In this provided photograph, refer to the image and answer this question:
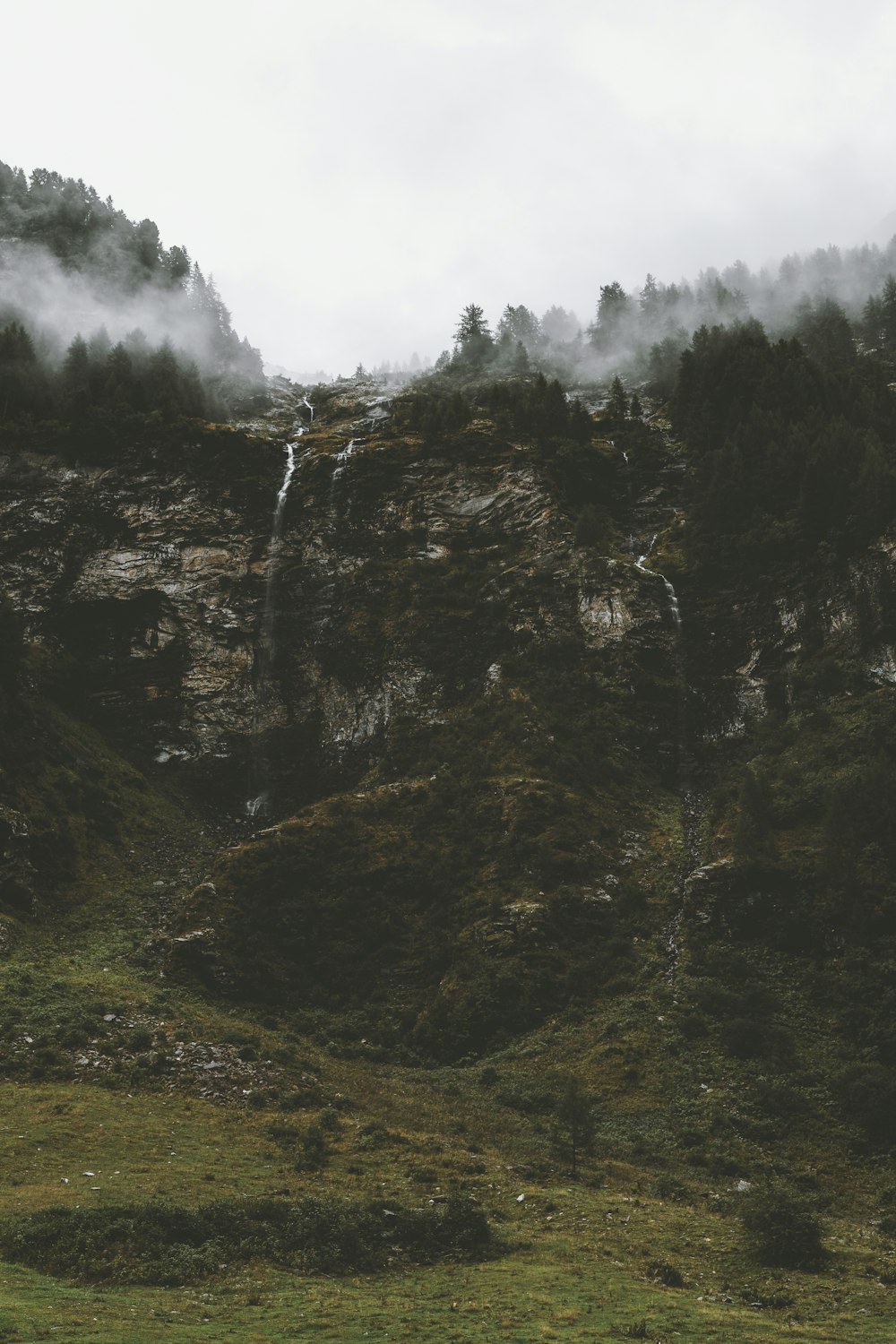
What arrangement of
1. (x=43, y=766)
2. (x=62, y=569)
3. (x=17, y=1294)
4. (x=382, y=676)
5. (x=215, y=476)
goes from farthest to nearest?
1. (x=215, y=476)
2. (x=62, y=569)
3. (x=382, y=676)
4. (x=43, y=766)
5. (x=17, y=1294)

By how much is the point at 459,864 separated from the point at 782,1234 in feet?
117

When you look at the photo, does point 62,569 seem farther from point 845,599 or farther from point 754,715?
point 845,599

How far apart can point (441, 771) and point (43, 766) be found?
2996 cm

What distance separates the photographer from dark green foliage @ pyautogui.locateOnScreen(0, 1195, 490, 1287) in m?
19.2

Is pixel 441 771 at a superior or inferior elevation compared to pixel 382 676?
inferior

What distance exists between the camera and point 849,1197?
31.2 m

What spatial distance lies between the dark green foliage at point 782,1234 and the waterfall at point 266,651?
53809 millimetres

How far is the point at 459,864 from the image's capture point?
5806cm

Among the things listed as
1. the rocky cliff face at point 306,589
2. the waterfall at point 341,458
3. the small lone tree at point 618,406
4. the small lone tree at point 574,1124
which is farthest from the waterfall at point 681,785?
the waterfall at point 341,458

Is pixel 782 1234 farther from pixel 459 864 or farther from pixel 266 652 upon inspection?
pixel 266 652

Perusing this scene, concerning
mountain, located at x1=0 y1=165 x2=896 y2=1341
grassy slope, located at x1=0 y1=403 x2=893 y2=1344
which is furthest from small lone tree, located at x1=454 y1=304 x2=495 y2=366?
grassy slope, located at x1=0 y1=403 x2=893 y2=1344

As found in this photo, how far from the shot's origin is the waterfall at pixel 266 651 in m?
73.8

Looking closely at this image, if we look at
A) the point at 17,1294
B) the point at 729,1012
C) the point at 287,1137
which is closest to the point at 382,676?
the point at 729,1012

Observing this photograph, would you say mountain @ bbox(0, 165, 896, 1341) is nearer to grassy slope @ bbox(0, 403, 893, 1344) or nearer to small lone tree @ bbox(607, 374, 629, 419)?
grassy slope @ bbox(0, 403, 893, 1344)
